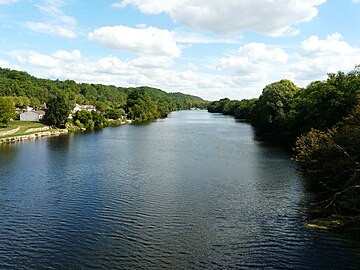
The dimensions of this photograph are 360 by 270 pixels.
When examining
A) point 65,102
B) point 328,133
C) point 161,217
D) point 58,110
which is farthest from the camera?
point 65,102

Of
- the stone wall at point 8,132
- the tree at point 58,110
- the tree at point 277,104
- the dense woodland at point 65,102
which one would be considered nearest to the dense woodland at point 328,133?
the tree at point 277,104

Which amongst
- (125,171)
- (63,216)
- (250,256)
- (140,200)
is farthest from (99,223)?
(125,171)

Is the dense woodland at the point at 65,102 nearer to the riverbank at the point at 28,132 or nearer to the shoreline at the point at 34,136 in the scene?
the riverbank at the point at 28,132

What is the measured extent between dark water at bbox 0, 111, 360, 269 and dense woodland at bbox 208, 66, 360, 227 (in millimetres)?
1711

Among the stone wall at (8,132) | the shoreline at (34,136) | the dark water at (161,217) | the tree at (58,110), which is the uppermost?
the tree at (58,110)

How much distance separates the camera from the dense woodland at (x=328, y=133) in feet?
58.3

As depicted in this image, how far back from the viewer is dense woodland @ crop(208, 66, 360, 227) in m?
17.8

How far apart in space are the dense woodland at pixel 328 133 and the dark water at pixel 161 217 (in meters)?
1.71

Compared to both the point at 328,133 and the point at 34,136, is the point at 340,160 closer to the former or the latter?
the point at 328,133

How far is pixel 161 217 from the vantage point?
Answer: 57.0 feet

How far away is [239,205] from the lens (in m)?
19.2

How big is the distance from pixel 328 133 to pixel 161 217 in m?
13.1

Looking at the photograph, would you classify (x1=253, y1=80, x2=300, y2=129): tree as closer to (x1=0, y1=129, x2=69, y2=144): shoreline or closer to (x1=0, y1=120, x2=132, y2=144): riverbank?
(x1=0, y1=120, x2=132, y2=144): riverbank

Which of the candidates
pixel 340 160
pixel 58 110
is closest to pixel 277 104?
pixel 58 110
